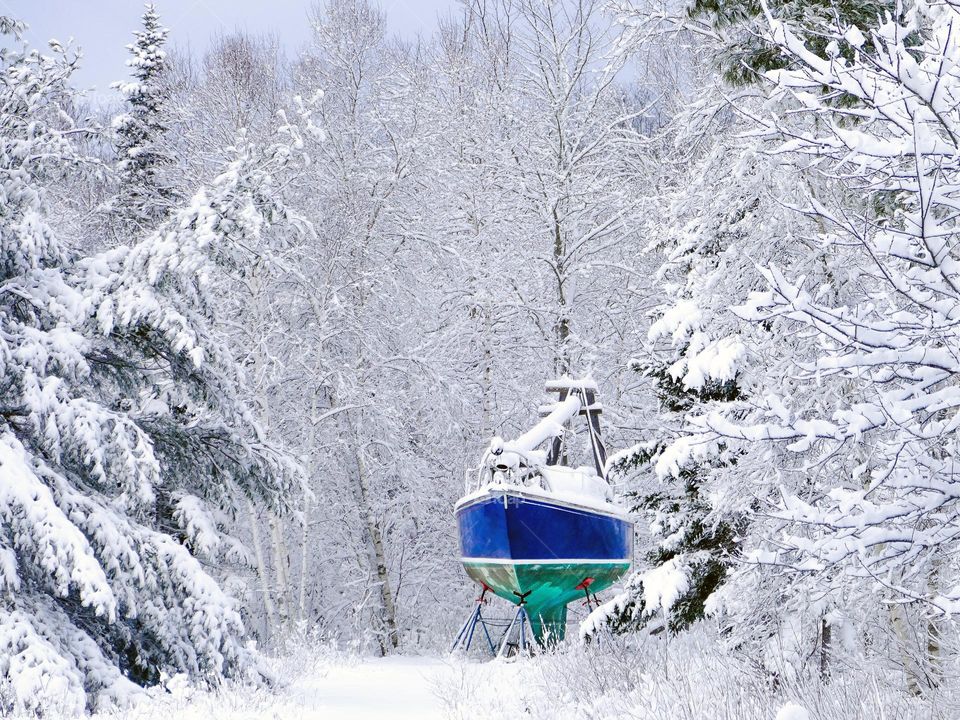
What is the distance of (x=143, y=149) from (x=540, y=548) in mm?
11550

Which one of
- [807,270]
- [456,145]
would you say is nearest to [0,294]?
[807,270]

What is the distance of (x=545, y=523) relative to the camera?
13.2 metres

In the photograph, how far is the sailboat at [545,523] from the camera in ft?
43.2

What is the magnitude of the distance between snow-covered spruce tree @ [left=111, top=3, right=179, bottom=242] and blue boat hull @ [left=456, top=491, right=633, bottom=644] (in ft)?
29.9

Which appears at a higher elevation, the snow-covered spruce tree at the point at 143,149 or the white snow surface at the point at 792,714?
the snow-covered spruce tree at the point at 143,149

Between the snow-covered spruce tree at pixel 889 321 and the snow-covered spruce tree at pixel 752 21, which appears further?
the snow-covered spruce tree at pixel 752 21

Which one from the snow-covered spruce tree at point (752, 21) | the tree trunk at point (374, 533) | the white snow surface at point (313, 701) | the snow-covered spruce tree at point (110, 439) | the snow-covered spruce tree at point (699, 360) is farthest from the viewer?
the tree trunk at point (374, 533)

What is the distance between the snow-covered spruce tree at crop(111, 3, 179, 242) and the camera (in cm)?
1880

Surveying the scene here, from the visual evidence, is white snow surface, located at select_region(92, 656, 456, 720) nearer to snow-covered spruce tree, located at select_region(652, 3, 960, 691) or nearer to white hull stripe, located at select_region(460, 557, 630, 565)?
white hull stripe, located at select_region(460, 557, 630, 565)

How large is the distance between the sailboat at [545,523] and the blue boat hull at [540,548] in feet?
0.04

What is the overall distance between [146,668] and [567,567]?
6.60 m

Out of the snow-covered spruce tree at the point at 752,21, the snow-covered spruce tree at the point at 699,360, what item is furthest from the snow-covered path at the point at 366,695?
the snow-covered spruce tree at the point at 752,21

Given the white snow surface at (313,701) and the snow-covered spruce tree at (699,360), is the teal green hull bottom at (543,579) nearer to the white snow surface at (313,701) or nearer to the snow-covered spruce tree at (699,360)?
the white snow surface at (313,701)

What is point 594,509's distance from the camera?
1368 centimetres
